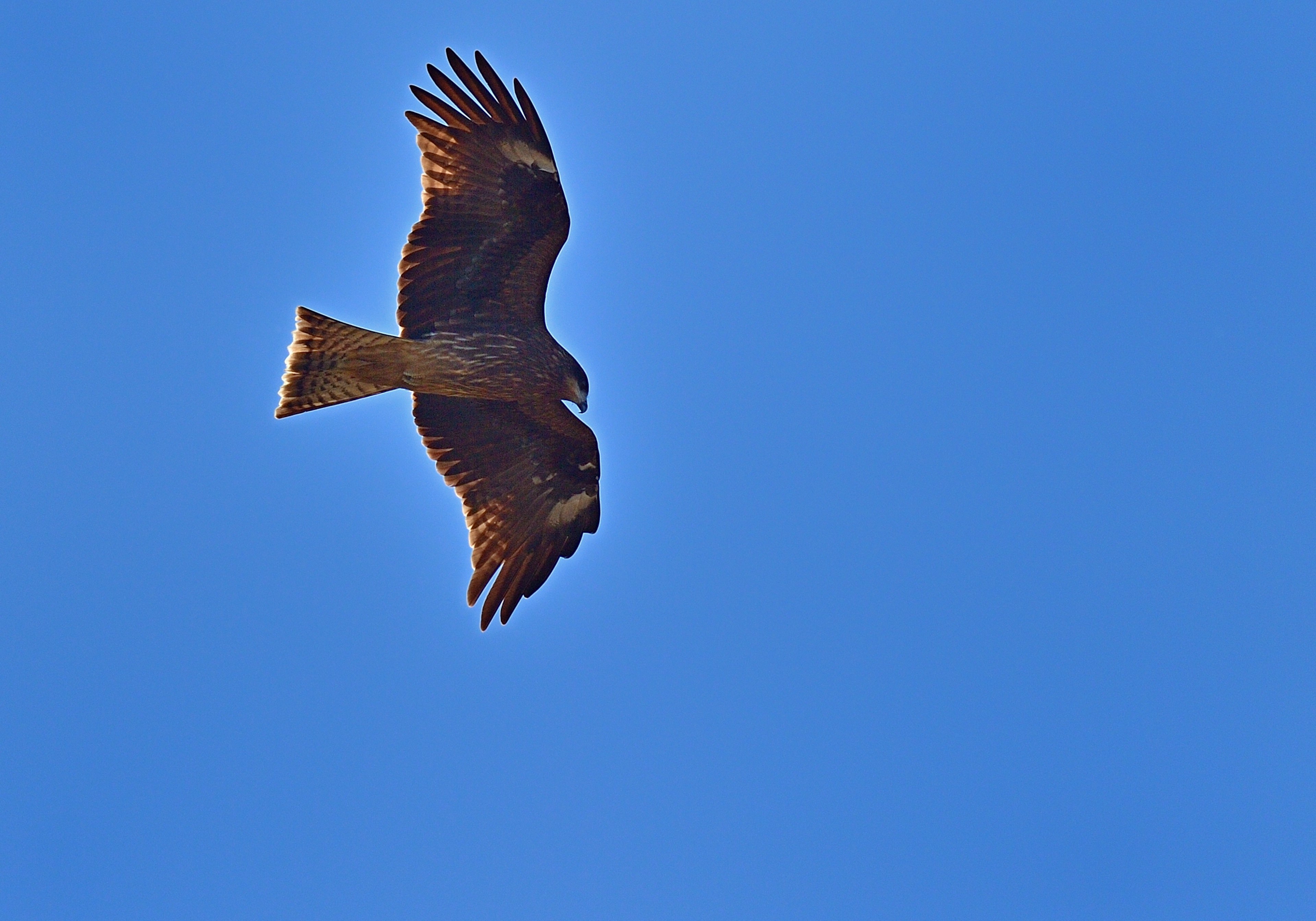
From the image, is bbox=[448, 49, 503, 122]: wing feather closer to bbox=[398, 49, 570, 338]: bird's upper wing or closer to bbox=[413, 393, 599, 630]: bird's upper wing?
bbox=[398, 49, 570, 338]: bird's upper wing

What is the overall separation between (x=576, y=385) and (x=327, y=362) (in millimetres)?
2225

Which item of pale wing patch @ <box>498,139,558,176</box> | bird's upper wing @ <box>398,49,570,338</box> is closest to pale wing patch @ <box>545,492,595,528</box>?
bird's upper wing @ <box>398,49,570,338</box>

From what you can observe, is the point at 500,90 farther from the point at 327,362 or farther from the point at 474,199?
the point at 327,362

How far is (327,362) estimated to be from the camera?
1139 cm

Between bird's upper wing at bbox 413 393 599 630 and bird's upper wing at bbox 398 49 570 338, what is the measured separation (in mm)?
1237

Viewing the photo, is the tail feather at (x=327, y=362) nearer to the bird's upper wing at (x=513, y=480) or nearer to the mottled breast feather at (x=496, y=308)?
the mottled breast feather at (x=496, y=308)

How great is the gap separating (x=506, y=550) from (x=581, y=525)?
30.2 inches

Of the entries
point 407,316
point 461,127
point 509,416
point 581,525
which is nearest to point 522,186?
point 461,127

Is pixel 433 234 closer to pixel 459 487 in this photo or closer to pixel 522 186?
pixel 522 186

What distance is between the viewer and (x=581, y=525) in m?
12.9

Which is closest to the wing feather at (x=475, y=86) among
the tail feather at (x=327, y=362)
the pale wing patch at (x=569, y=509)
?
the tail feather at (x=327, y=362)

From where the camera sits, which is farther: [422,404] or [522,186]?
[422,404]

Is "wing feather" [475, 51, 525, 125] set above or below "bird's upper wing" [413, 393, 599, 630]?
above

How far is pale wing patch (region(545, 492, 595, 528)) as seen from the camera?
12.8 meters
